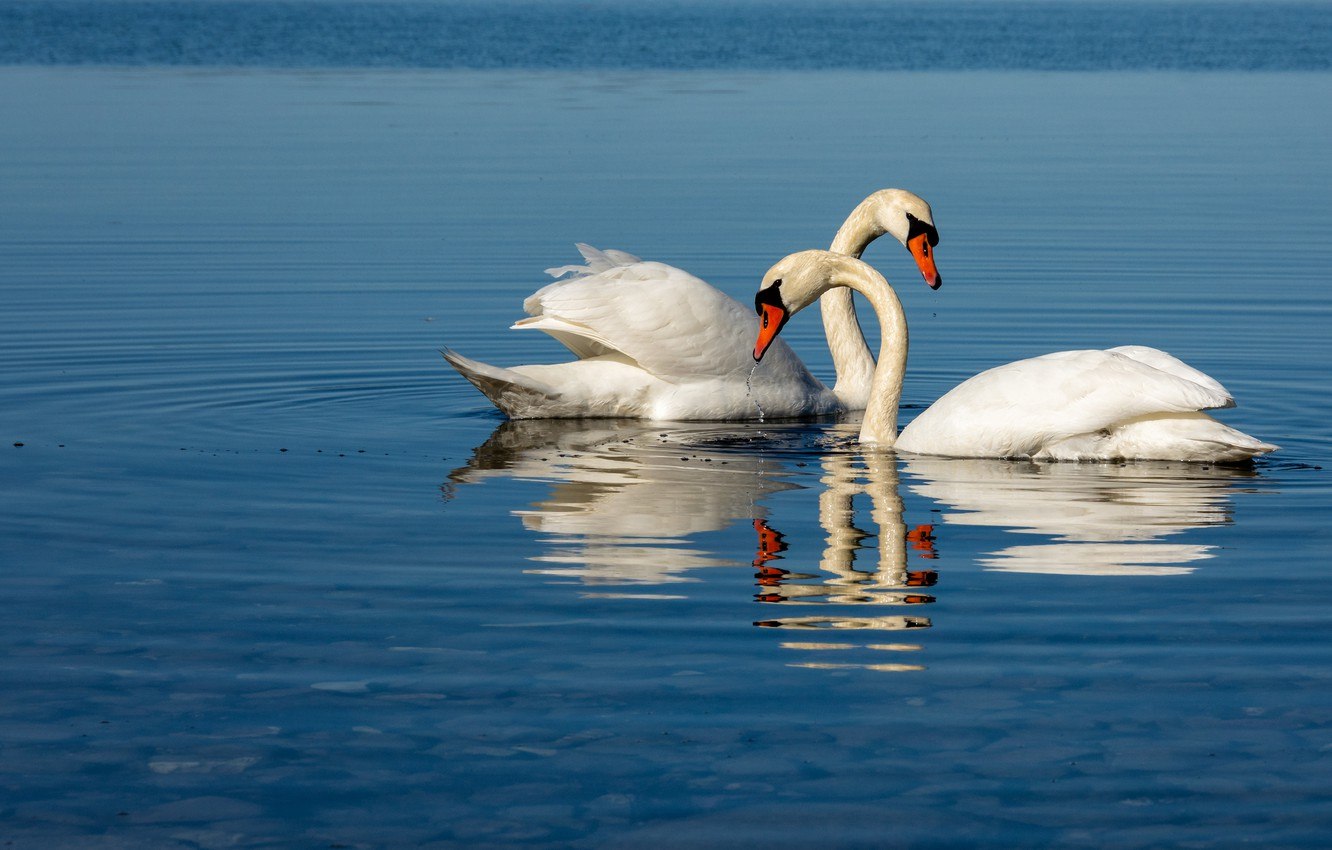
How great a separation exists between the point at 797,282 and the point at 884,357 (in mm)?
598

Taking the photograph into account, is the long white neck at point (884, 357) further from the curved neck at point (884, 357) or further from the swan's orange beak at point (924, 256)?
the swan's orange beak at point (924, 256)

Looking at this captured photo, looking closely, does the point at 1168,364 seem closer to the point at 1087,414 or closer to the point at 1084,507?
the point at 1087,414

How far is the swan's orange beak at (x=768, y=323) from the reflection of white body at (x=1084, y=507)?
104cm

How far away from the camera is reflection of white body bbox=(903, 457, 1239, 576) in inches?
295

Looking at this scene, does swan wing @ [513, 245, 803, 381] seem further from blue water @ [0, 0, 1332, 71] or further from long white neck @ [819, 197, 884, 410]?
blue water @ [0, 0, 1332, 71]

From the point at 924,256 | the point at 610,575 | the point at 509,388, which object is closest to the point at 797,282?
the point at 924,256

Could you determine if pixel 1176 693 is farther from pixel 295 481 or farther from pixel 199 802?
pixel 295 481

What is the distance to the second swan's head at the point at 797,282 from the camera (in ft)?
34.2

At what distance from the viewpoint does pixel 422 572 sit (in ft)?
24.2

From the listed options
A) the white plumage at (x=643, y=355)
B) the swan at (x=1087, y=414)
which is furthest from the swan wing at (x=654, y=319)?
the swan at (x=1087, y=414)

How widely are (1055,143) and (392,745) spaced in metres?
25.2

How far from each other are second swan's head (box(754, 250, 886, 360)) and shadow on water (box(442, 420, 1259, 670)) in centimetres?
64

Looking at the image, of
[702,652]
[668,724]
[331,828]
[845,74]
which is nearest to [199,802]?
[331,828]

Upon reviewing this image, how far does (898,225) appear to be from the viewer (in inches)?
474
